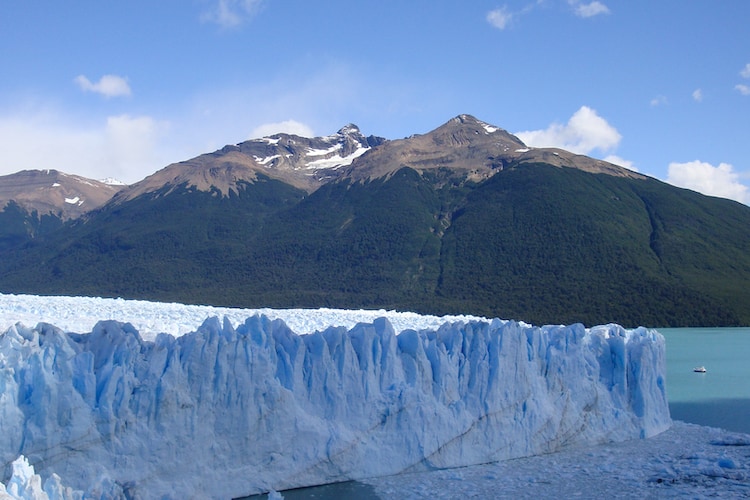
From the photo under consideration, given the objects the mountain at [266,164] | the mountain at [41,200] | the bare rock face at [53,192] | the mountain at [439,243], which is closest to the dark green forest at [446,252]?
the mountain at [439,243]

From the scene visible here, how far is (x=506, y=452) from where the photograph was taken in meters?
11.7

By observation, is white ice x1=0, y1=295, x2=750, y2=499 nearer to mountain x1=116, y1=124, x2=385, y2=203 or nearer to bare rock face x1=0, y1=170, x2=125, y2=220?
mountain x1=116, y1=124, x2=385, y2=203

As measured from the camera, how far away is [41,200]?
113m

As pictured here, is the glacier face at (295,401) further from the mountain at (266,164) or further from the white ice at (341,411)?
the mountain at (266,164)

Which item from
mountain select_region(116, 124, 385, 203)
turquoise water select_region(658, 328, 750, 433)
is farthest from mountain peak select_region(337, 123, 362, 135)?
turquoise water select_region(658, 328, 750, 433)

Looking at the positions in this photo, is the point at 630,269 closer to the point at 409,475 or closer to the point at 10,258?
the point at 409,475

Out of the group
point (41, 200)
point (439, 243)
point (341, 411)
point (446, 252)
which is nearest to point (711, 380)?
point (341, 411)

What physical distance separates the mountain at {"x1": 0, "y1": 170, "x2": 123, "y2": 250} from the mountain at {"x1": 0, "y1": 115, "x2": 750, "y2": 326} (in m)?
18.0

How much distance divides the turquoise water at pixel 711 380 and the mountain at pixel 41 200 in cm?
8208

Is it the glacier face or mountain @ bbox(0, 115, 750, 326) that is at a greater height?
mountain @ bbox(0, 115, 750, 326)

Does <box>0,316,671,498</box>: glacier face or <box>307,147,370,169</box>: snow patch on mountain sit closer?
<box>0,316,671,498</box>: glacier face

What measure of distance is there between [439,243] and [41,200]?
7739 centimetres

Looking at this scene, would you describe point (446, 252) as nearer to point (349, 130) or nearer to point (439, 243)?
point (439, 243)

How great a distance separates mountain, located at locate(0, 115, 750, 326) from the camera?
47219 millimetres
